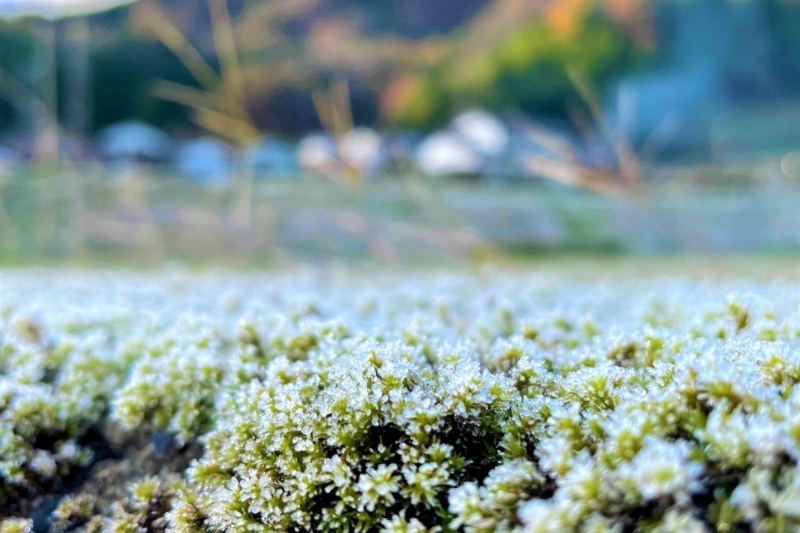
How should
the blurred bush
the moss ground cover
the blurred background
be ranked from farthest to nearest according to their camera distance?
the blurred bush → the blurred background → the moss ground cover

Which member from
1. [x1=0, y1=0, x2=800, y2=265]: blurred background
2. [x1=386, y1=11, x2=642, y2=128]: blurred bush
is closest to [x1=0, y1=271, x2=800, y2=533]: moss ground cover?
[x1=0, y1=0, x2=800, y2=265]: blurred background

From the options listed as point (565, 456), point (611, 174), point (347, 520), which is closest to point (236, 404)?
point (347, 520)

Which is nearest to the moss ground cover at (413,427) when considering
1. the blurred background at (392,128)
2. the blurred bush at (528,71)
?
the blurred background at (392,128)

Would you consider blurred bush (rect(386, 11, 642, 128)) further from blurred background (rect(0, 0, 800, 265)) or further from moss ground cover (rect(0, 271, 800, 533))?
moss ground cover (rect(0, 271, 800, 533))

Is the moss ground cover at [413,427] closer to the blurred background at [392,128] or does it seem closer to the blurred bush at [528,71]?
the blurred background at [392,128]

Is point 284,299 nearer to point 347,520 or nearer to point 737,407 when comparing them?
point 347,520

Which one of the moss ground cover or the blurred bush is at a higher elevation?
the blurred bush
